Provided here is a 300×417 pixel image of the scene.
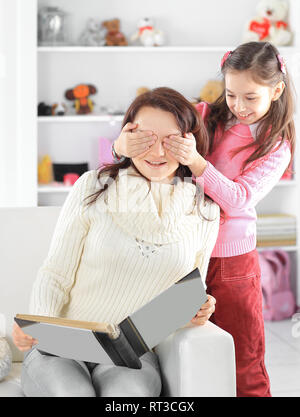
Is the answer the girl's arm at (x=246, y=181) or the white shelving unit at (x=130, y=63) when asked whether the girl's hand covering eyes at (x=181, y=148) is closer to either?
the girl's arm at (x=246, y=181)

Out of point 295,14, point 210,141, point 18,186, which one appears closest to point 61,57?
point 18,186

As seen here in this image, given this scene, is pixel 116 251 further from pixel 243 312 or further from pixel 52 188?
pixel 52 188

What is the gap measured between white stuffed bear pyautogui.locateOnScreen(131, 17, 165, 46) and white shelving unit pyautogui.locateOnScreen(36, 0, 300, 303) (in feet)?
0.19

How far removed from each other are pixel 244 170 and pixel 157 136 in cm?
29

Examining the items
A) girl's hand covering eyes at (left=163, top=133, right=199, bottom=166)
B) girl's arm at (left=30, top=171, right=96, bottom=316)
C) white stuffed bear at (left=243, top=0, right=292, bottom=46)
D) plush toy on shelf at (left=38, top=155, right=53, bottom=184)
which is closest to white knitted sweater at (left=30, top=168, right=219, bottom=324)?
girl's arm at (left=30, top=171, right=96, bottom=316)

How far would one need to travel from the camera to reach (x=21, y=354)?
1584 mm

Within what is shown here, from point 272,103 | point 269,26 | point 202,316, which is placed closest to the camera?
point 202,316

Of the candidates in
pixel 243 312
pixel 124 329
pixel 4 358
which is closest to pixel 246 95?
→ pixel 243 312

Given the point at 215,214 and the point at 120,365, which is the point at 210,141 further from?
the point at 120,365

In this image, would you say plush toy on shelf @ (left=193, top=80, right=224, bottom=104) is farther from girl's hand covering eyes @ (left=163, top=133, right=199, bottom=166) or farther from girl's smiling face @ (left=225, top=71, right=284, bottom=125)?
girl's hand covering eyes @ (left=163, top=133, right=199, bottom=166)

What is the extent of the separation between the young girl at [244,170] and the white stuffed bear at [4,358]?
52 cm

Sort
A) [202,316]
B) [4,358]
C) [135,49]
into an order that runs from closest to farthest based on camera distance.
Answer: [202,316] < [4,358] < [135,49]

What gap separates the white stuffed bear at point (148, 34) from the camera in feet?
10.6

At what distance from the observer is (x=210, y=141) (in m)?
1.62
